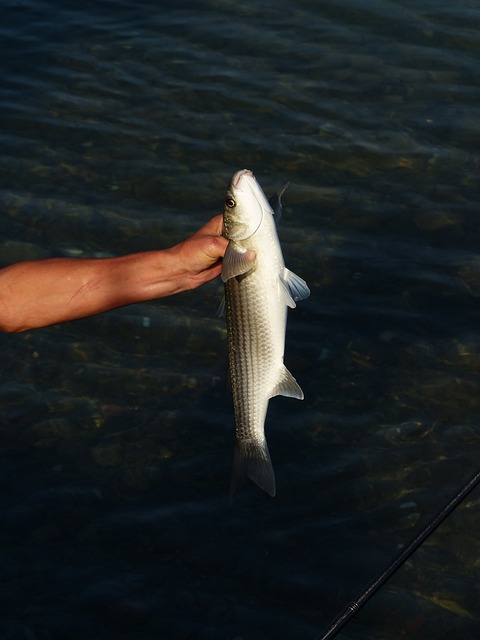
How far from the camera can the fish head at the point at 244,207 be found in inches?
171

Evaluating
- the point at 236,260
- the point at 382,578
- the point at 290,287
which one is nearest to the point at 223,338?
the point at 290,287

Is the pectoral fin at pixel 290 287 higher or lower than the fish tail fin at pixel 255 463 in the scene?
higher

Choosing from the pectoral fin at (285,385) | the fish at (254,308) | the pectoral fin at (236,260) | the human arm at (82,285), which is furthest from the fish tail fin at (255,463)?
the pectoral fin at (236,260)

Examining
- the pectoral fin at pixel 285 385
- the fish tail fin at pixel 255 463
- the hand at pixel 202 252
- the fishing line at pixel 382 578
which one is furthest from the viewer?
the fish tail fin at pixel 255 463

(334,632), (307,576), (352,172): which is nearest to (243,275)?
(334,632)

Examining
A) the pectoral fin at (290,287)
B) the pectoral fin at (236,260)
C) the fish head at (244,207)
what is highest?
the fish head at (244,207)

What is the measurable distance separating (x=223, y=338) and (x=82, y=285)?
326 cm

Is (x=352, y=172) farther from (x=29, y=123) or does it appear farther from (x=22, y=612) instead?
(x=22, y=612)

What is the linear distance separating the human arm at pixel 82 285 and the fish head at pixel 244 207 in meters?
0.44

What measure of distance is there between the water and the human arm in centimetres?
192

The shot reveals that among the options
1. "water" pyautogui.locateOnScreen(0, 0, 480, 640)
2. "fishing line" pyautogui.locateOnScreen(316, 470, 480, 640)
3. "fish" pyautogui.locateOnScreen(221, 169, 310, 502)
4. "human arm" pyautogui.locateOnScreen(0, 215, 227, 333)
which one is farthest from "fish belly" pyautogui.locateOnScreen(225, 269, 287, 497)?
"water" pyautogui.locateOnScreen(0, 0, 480, 640)

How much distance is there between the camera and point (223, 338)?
8.26 m

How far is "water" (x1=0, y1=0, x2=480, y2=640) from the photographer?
620 centimetres

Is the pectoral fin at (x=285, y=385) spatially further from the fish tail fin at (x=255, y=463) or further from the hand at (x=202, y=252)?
the hand at (x=202, y=252)
